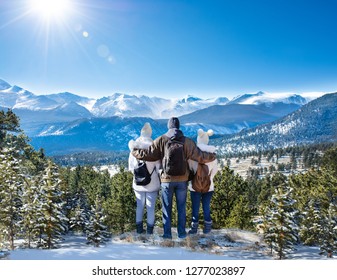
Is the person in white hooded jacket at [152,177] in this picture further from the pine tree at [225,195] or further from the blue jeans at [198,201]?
the pine tree at [225,195]

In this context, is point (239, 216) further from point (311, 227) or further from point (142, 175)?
point (142, 175)

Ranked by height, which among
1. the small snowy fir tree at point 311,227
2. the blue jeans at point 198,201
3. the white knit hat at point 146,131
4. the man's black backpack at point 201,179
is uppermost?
the white knit hat at point 146,131

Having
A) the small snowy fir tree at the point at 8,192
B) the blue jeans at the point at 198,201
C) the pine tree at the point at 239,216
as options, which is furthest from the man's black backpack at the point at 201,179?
the pine tree at the point at 239,216

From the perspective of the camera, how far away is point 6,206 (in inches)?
501

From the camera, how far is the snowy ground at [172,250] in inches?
320

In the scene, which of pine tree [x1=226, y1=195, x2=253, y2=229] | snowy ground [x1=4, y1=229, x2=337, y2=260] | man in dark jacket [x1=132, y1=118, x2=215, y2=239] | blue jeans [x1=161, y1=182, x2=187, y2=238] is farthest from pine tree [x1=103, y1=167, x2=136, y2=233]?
man in dark jacket [x1=132, y1=118, x2=215, y2=239]

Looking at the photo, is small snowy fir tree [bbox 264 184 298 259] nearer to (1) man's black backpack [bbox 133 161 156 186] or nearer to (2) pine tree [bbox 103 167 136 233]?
(1) man's black backpack [bbox 133 161 156 186]

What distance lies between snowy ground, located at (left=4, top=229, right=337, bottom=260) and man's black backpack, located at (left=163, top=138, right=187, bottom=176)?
2.18 meters

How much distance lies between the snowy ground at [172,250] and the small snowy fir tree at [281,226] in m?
0.37

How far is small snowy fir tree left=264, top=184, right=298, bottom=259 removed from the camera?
9.51 m

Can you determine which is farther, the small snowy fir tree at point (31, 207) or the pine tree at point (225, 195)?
the pine tree at point (225, 195)
